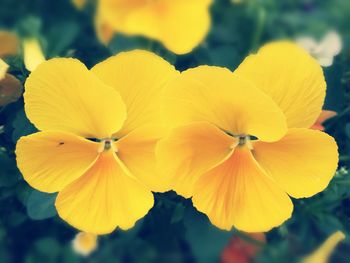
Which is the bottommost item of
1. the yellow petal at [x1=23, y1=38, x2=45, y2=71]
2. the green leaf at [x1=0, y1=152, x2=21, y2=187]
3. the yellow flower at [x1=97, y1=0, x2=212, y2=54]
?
the green leaf at [x1=0, y1=152, x2=21, y2=187]

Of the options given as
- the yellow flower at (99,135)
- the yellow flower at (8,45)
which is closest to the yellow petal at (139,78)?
the yellow flower at (99,135)

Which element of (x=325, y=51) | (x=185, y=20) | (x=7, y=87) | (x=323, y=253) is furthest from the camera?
(x=325, y=51)

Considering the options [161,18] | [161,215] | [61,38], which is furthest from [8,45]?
[161,215]

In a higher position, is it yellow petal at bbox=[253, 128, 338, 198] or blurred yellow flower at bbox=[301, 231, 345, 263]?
yellow petal at bbox=[253, 128, 338, 198]

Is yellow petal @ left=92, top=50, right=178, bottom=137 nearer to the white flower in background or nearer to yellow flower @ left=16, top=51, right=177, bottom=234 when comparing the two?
yellow flower @ left=16, top=51, right=177, bottom=234

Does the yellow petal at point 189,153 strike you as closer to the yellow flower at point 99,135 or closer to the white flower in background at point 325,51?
the yellow flower at point 99,135

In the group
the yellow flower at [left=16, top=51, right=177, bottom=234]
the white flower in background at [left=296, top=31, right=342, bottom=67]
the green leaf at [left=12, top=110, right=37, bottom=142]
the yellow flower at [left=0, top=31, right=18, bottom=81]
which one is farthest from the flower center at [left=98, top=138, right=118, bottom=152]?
the white flower in background at [left=296, top=31, right=342, bottom=67]

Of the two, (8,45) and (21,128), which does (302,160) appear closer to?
(21,128)
